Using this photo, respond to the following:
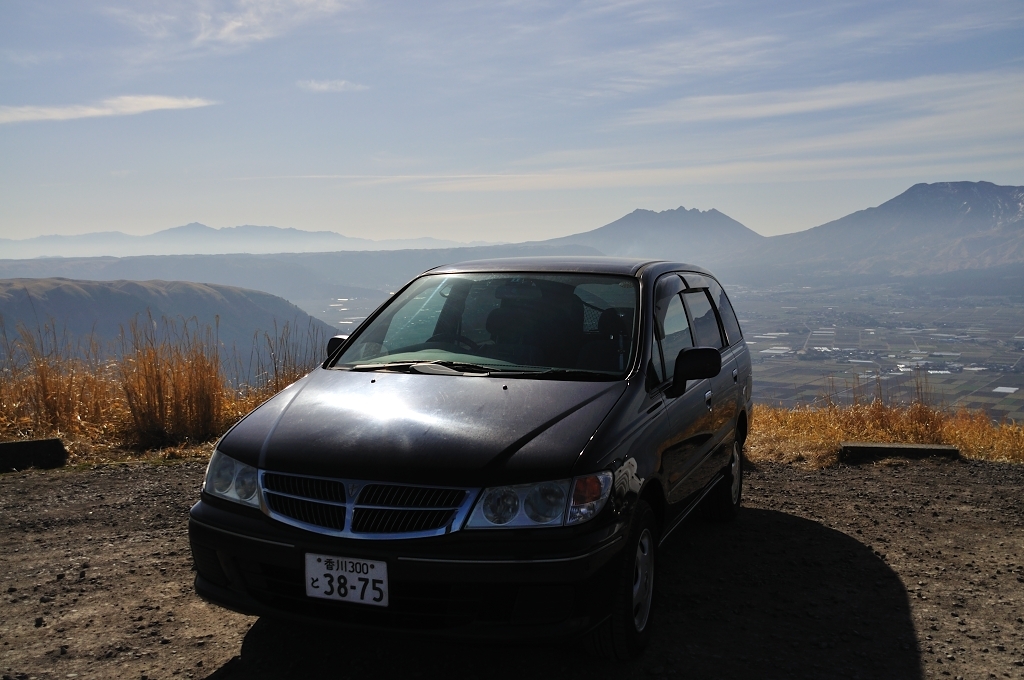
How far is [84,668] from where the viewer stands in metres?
3.27

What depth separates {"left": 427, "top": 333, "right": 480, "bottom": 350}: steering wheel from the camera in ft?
13.6

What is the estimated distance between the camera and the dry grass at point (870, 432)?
8.05 m

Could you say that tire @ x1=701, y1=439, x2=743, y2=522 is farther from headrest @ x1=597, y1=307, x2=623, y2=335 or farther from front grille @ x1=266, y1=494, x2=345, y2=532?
front grille @ x1=266, y1=494, x2=345, y2=532

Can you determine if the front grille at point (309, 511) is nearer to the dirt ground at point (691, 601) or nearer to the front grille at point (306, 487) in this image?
the front grille at point (306, 487)

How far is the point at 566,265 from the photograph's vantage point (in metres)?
4.59

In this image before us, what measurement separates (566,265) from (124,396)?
18.7 feet

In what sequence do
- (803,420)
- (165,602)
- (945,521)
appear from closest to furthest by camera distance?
(165,602) < (945,521) < (803,420)

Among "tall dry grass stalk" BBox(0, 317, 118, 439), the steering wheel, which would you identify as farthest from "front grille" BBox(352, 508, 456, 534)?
"tall dry grass stalk" BBox(0, 317, 118, 439)

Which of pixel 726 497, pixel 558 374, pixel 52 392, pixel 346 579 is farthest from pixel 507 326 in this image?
pixel 52 392

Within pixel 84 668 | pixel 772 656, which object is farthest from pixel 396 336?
pixel 772 656

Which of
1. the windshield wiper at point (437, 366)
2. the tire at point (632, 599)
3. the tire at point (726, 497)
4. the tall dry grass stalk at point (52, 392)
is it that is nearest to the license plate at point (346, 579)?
the tire at point (632, 599)

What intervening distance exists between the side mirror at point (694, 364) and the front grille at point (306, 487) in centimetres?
165

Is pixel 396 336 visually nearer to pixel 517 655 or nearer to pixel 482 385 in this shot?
pixel 482 385

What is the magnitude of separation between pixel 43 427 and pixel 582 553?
6.90 m
